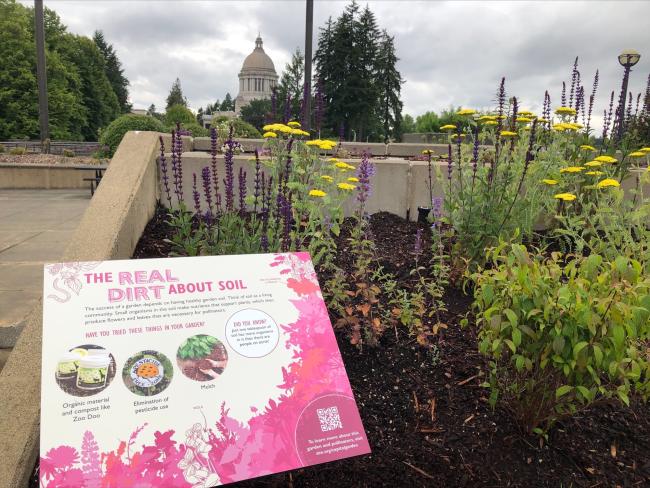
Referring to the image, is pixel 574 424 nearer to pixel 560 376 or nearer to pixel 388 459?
pixel 560 376

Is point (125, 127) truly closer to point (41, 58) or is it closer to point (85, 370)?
point (41, 58)

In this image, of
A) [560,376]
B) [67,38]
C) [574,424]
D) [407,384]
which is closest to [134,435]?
[407,384]

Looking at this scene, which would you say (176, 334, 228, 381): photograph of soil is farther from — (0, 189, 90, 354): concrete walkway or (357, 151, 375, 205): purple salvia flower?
(0, 189, 90, 354): concrete walkway

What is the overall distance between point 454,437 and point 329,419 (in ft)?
2.59

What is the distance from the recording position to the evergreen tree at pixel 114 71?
7262 centimetres

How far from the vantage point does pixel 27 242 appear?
636 cm

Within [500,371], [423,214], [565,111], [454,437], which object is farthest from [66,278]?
[565,111]

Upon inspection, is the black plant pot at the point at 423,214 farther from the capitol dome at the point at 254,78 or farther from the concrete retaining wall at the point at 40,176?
the capitol dome at the point at 254,78

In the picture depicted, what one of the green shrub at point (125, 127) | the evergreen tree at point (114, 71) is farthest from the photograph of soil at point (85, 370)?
the evergreen tree at point (114, 71)

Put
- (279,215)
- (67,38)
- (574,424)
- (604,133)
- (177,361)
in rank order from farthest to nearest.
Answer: (67,38), (604,133), (279,215), (574,424), (177,361)

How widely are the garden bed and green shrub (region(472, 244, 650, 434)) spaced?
0.16 metres

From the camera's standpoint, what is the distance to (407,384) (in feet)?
8.63

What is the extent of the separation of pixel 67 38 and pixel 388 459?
192 ft

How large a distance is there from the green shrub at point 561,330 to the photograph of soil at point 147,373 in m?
1.33
